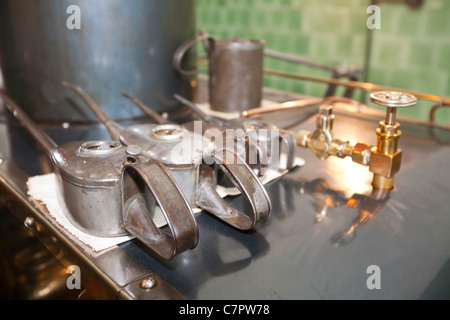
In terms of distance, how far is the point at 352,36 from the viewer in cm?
215

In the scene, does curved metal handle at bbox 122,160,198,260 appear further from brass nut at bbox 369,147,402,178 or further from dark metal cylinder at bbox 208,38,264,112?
dark metal cylinder at bbox 208,38,264,112

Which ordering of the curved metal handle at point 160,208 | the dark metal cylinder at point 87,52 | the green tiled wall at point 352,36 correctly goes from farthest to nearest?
the green tiled wall at point 352,36 → the dark metal cylinder at point 87,52 → the curved metal handle at point 160,208

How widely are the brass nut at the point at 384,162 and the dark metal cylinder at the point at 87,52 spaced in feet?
2.44

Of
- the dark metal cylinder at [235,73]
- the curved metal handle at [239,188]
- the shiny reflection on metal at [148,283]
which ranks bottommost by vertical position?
the shiny reflection on metal at [148,283]

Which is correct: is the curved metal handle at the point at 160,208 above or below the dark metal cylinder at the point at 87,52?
below

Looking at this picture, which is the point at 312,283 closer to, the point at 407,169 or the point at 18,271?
the point at 407,169

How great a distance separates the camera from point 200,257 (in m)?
0.66

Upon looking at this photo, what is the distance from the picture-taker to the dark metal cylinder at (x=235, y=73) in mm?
1349

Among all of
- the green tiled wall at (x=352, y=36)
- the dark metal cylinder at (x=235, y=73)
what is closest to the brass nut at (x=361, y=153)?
the dark metal cylinder at (x=235, y=73)

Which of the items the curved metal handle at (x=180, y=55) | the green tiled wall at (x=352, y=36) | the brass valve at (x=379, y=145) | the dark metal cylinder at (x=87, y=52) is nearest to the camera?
the brass valve at (x=379, y=145)

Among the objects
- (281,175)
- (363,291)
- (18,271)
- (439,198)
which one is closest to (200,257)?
(363,291)

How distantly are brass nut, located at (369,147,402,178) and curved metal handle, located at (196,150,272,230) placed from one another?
0.32 metres

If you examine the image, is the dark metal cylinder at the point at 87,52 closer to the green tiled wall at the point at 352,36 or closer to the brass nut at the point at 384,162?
the brass nut at the point at 384,162

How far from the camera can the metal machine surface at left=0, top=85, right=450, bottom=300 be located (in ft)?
1.92
